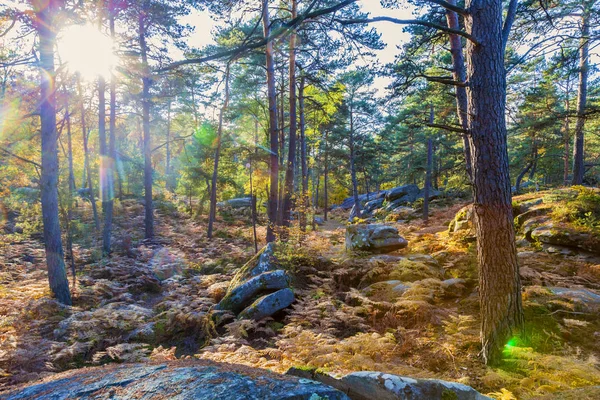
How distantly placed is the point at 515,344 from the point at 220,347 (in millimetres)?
4064

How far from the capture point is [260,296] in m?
6.68

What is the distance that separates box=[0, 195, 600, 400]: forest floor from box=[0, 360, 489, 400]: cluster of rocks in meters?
0.57

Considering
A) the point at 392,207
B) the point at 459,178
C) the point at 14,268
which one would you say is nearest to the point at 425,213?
the point at 459,178

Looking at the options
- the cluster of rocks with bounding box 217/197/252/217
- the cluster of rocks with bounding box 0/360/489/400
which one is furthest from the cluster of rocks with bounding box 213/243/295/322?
the cluster of rocks with bounding box 217/197/252/217

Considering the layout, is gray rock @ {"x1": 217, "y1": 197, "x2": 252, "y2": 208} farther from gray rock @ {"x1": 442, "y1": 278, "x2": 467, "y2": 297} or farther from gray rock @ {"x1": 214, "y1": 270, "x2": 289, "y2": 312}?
gray rock @ {"x1": 442, "y1": 278, "x2": 467, "y2": 297}

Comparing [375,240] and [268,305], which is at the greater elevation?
[375,240]

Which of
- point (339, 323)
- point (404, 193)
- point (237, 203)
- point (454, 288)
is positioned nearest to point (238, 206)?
point (237, 203)

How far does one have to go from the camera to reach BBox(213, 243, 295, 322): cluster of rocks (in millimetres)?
6082

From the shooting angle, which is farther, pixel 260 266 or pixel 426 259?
pixel 260 266

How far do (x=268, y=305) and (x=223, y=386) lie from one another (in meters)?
4.14

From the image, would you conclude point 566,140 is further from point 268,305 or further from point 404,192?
point 404,192

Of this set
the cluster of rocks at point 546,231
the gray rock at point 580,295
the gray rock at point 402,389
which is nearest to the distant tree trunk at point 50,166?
the gray rock at point 402,389

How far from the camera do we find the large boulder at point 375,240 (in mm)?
8859

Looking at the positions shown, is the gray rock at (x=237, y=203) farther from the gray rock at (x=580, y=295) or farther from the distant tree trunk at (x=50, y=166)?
the gray rock at (x=580, y=295)
